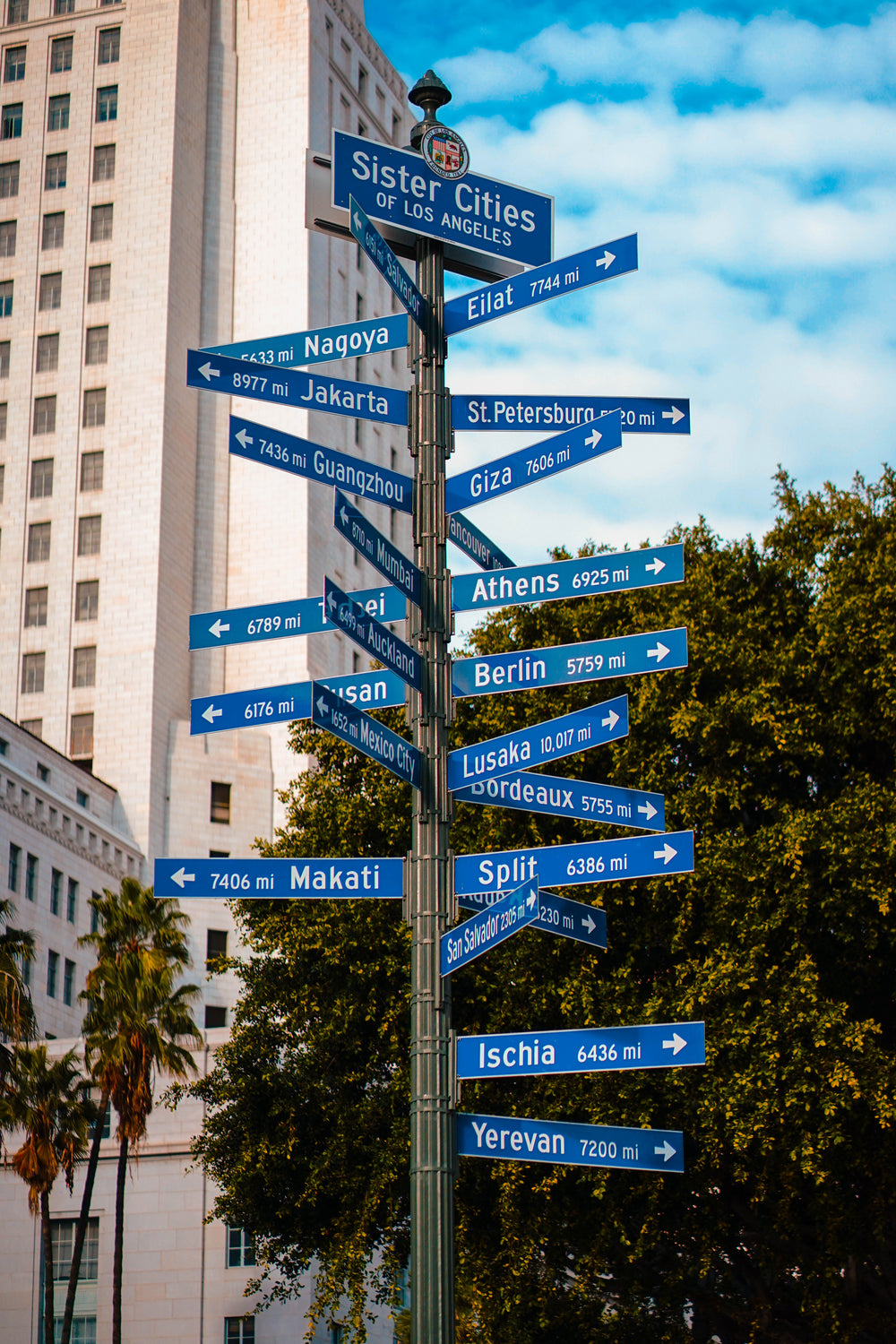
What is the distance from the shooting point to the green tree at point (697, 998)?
22.1 m

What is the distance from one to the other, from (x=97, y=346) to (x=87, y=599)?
1409cm

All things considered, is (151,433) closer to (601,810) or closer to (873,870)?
(873,870)

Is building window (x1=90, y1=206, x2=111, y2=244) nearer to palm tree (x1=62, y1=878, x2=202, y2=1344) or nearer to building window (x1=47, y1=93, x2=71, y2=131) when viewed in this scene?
building window (x1=47, y1=93, x2=71, y2=131)

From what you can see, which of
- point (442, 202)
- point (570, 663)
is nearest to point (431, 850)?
point (570, 663)

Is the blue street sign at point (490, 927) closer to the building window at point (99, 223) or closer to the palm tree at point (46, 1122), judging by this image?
the palm tree at point (46, 1122)

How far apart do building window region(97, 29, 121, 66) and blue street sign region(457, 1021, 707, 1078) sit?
90.4m

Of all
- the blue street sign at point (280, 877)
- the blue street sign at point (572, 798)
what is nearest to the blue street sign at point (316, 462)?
the blue street sign at point (572, 798)

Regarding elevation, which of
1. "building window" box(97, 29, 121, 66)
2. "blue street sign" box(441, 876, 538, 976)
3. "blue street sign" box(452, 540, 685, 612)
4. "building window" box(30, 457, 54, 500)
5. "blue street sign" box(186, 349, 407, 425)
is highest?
"building window" box(97, 29, 121, 66)

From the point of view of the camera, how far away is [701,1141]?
864 inches

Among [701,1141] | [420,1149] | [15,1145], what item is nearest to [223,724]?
[420,1149]

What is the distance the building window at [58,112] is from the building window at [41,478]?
20.0 metres

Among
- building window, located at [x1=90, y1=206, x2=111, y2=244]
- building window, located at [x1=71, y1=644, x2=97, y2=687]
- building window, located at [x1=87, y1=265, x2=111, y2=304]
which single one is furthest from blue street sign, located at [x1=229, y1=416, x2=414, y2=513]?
building window, located at [x1=90, y1=206, x2=111, y2=244]

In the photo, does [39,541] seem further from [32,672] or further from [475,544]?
[475,544]

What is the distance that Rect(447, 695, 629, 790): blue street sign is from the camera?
31.8 feet
